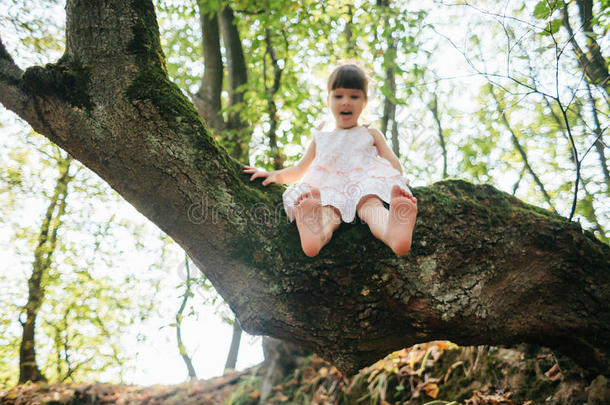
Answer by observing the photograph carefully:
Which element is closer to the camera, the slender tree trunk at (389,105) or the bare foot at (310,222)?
the bare foot at (310,222)

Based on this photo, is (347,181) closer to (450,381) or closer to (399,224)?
(399,224)

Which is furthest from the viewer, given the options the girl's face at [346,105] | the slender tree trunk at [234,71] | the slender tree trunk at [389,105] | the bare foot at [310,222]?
the slender tree trunk at [234,71]

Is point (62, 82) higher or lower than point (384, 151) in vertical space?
higher

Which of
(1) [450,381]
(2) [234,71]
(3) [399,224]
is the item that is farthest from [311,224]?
(2) [234,71]

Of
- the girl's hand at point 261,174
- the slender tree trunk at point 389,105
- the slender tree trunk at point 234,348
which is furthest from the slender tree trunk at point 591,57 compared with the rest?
the slender tree trunk at point 234,348

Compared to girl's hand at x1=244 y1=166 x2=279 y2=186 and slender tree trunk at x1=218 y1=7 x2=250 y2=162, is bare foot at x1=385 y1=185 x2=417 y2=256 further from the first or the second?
slender tree trunk at x1=218 y1=7 x2=250 y2=162

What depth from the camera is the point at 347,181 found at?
101 inches

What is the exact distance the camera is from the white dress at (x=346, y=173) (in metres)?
2.21

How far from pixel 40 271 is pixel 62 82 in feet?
13.9

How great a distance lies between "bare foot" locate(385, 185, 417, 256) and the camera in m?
1.80

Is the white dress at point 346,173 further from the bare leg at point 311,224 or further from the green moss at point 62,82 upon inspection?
the green moss at point 62,82

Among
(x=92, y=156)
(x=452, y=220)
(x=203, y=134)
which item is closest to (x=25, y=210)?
(x=92, y=156)

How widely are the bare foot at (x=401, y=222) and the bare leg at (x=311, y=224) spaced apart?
345mm

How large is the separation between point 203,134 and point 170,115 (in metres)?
0.20
